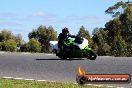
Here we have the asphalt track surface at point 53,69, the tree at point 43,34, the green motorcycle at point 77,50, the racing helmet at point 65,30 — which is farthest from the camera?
the tree at point 43,34

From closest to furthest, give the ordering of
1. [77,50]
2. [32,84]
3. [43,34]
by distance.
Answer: [32,84]
[77,50]
[43,34]

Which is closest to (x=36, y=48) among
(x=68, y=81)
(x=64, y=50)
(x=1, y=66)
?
(x=64, y=50)

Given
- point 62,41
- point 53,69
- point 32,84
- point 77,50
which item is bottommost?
point 32,84

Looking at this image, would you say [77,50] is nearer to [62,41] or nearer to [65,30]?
[62,41]

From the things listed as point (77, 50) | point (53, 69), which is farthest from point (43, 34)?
point (53, 69)

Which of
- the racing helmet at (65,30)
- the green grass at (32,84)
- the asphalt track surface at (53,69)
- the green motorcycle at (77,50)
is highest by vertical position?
the racing helmet at (65,30)

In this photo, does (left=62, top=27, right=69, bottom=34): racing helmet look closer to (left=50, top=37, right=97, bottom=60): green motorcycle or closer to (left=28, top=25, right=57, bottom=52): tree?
(left=50, top=37, right=97, bottom=60): green motorcycle

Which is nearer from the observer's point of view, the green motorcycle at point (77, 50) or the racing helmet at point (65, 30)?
the racing helmet at point (65, 30)

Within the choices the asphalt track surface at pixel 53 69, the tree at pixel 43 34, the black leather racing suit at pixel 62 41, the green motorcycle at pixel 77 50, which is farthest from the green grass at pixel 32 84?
the tree at pixel 43 34

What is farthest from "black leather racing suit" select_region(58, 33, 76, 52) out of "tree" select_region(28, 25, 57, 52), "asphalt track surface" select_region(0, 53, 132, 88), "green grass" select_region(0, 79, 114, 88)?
"tree" select_region(28, 25, 57, 52)

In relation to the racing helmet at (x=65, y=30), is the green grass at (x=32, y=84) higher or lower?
lower

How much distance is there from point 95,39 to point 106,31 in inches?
109

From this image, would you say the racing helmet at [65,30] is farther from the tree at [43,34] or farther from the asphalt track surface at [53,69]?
the tree at [43,34]

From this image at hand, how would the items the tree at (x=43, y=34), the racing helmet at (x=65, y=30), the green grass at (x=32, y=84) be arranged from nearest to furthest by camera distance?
the green grass at (x=32, y=84) < the racing helmet at (x=65, y=30) < the tree at (x=43, y=34)
